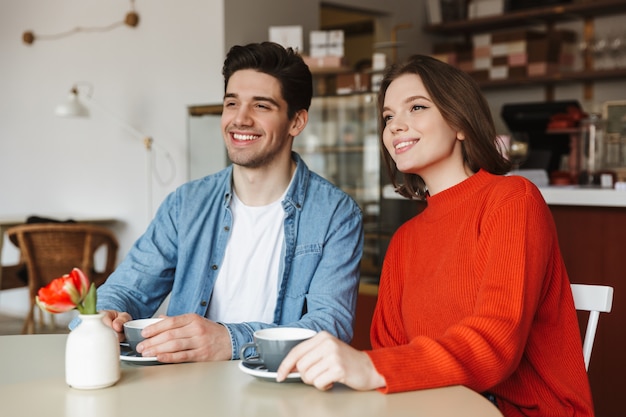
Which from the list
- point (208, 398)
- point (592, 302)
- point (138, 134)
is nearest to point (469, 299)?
point (592, 302)

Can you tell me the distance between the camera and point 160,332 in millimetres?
1378

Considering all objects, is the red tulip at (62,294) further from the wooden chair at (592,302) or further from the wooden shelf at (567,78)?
the wooden shelf at (567,78)

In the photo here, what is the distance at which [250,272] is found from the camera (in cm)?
194

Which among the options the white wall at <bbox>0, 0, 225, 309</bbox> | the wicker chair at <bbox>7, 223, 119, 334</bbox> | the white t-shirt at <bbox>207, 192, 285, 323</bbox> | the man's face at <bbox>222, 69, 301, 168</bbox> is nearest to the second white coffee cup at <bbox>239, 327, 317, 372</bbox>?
the white t-shirt at <bbox>207, 192, 285, 323</bbox>

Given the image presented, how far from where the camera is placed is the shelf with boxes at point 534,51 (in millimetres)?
5566

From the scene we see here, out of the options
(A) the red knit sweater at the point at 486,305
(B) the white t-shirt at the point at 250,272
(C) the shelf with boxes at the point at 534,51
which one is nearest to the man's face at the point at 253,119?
(B) the white t-shirt at the point at 250,272

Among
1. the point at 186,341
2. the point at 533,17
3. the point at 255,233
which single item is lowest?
the point at 186,341

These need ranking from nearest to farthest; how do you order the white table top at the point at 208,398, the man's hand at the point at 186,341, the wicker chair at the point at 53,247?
the white table top at the point at 208,398 < the man's hand at the point at 186,341 < the wicker chair at the point at 53,247

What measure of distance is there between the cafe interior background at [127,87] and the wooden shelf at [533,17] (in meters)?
0.11

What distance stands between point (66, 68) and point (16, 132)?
2.93ft

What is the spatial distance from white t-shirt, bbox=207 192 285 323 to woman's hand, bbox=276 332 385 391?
0.76 meters

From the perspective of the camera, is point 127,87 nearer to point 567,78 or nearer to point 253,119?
point 567,78

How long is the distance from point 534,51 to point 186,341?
483 centimetres

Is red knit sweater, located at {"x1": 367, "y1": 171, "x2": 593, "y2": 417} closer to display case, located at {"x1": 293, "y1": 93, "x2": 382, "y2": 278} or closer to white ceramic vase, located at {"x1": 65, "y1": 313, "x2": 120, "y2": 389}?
white ceramic vase, located at {"x1": 65, "y1": 313, "x2": 120, "y2": 389}
